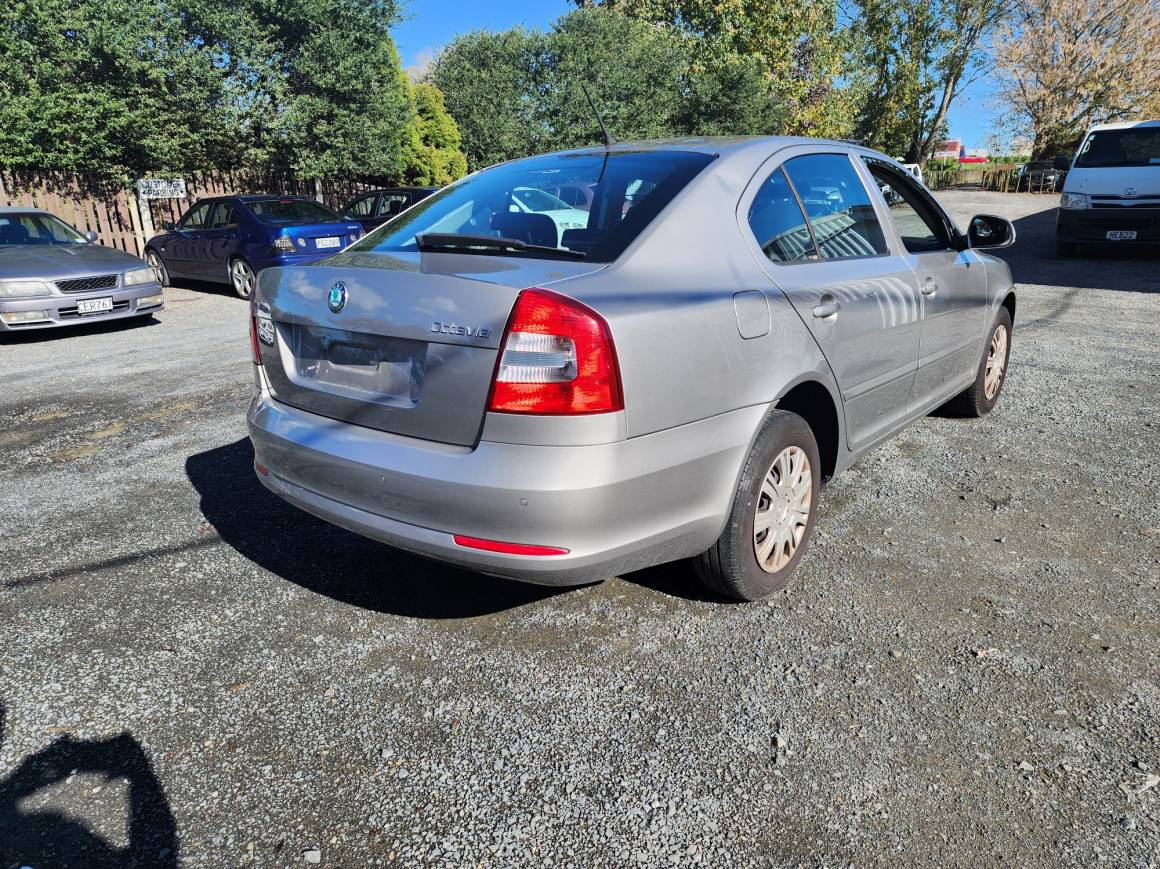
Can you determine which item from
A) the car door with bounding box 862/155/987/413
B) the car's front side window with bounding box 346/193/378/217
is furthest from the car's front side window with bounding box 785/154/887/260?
the car's front side window with bounding box 346/193/378/217

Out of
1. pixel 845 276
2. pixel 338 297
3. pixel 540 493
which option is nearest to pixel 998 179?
pixel 845 276

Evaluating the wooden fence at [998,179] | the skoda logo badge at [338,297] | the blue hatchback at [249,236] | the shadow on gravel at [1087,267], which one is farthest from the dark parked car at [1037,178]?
the skoda logo badge at [338,297]

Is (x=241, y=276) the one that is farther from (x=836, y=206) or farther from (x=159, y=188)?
(x=836, y=206)

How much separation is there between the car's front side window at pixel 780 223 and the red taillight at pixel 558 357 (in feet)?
3.10

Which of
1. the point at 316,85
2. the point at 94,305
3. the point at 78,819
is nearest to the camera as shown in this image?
the point at 78,819

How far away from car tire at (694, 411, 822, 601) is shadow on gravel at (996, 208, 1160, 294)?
9735 millimetres

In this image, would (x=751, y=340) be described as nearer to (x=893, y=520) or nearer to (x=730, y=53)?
(x=893, y=520)

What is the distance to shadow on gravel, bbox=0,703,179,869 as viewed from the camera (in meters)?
1.89

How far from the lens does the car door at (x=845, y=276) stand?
115 inches

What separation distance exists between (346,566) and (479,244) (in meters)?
1.50

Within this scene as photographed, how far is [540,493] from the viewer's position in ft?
7.24

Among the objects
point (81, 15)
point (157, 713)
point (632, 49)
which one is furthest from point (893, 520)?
point (632, 49)

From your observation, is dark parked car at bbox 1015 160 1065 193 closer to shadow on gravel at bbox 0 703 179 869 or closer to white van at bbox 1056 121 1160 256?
white van at bbox 1056 121 1160 256

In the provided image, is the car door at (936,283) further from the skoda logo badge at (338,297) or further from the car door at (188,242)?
the car door at (188,242)
